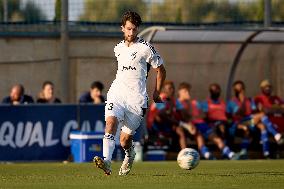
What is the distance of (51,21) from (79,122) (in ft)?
11.0

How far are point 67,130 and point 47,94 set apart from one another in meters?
0.94

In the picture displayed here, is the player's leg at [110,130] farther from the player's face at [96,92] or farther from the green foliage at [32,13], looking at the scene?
the green foliage at [32,13]

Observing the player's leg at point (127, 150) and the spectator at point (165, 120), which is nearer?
the player's leg at point (127, 150)

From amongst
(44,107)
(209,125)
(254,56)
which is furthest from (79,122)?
(254,56)

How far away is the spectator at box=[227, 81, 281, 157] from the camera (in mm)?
24016

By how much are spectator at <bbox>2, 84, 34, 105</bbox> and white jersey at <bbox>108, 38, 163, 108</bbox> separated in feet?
24.1

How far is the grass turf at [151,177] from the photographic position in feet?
45.0

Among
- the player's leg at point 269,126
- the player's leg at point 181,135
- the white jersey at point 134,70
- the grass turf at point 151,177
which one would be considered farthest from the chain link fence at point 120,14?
the white jersey at point 134,70

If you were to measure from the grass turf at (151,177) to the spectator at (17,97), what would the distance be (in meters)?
3.97

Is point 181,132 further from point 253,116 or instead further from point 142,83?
point 142,83

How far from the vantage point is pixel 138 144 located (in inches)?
909

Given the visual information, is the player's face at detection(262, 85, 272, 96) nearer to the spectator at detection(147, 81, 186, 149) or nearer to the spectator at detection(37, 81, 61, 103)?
the spectator at detection(147, 81, 186, 149)

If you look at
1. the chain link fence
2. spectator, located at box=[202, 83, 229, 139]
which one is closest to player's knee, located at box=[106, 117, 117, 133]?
spectator, located at box=[202, 83, 229, 139]

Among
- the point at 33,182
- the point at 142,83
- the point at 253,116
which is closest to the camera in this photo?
the point at 33,182
